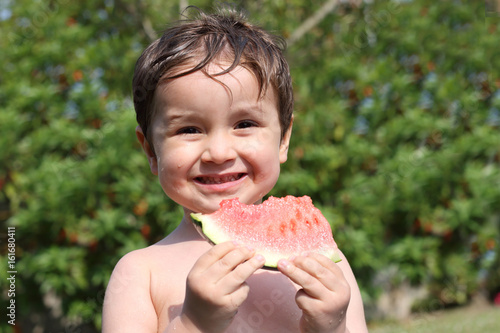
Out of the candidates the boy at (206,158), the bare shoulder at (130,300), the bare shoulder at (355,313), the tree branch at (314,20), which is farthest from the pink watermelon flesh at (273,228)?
the tree branch at (314,20)

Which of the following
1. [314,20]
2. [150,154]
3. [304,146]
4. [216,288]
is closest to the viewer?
[216,288]

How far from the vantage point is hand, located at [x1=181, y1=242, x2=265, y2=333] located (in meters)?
1.63

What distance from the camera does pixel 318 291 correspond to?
1665 millimetres

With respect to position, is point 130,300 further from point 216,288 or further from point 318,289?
point 318,289

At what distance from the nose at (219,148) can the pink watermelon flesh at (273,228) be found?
16 centimetres

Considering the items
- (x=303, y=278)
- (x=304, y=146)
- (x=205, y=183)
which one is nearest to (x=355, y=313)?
(x=303, y=278)

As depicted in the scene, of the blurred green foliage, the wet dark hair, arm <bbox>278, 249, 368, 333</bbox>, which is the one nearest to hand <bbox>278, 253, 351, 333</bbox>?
arm <bbox>278, 249, 368, 333</bbox>

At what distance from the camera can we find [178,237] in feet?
7.18

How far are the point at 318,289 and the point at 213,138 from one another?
2.23 ft

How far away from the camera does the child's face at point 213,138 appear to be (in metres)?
1.95

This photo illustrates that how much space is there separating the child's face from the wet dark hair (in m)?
0.05

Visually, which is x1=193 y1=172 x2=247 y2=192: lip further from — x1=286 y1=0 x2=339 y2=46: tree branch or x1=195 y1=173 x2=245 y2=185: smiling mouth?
x1=286 y1=0 x2=339 y2=46: tree branch

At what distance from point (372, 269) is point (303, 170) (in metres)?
1.49

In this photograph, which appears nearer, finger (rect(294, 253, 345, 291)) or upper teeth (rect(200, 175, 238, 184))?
finger (rect(294, 253, 345, 291))
